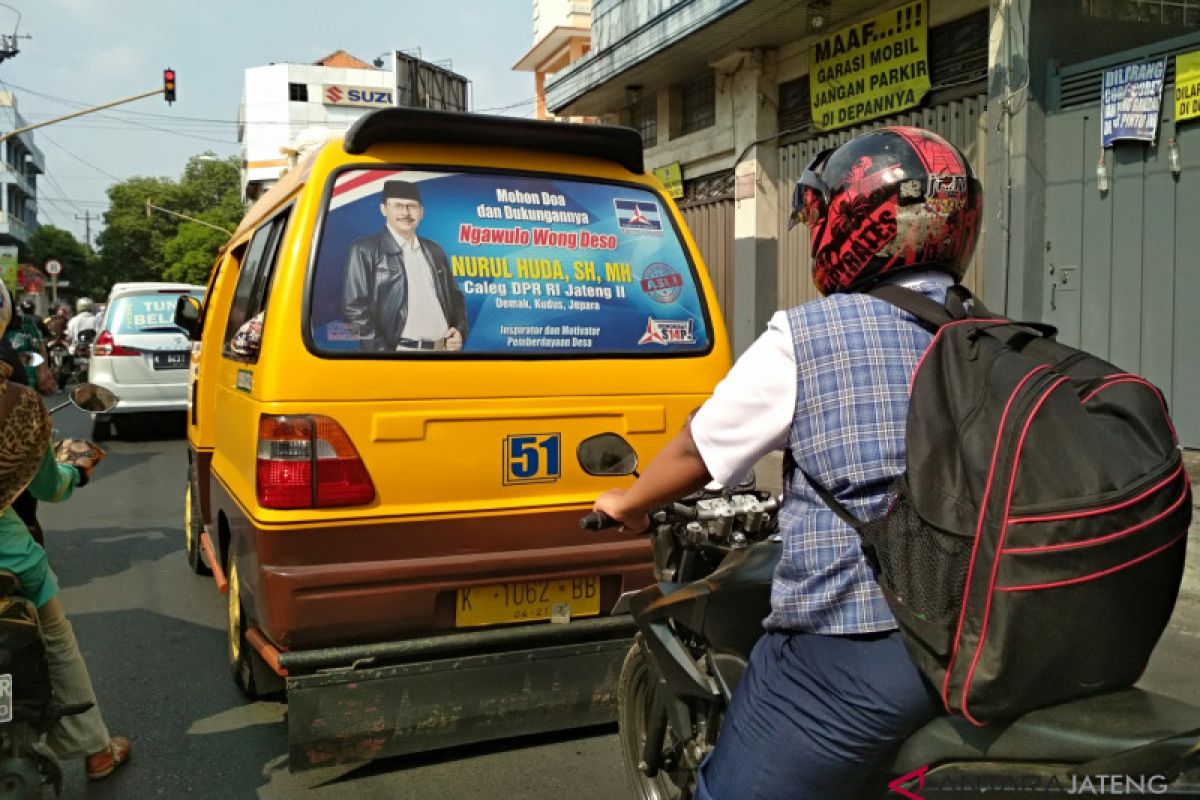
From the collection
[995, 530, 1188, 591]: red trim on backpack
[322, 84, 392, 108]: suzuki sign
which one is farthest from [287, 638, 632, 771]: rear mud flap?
[322, 84, 392, 108]: suzuki sign

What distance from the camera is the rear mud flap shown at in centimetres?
290

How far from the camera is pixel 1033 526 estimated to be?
126 centimetres

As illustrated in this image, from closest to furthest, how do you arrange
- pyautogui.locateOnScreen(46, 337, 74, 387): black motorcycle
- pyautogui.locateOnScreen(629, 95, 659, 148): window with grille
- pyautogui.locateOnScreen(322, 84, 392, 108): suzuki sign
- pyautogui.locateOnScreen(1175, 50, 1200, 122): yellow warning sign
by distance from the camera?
pyautogui.locateOnScreen(1175, 50, 1200, 122): yellow warning sign
pyautogui.locateOnScreen(629, 95, 659, 148): window with grille
pyautogui.locateOnScreen(46, 337, 74, 387): black motorcycle
pyautogui.locateOnScreen(322, 84, 392, 108): suzuki sign

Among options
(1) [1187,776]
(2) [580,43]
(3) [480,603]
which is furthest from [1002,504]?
(2) [580,43]

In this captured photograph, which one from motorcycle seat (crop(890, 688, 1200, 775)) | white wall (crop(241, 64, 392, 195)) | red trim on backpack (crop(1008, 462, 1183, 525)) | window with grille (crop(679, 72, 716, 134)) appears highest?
white wall (crop(241, 64, 392, 195))

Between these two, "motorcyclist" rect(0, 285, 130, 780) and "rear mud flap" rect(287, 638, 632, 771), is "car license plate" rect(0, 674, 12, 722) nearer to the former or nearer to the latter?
"motorcyclist" rect(0, 285, 130, 780)

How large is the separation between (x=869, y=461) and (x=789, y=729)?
1.54ft

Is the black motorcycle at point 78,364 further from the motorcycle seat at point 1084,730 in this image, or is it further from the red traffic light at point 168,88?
the motorcycle seat at point 1084,730

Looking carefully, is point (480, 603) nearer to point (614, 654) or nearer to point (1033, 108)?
point (614, 654)

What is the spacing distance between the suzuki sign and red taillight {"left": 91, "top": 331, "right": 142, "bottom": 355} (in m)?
58.2

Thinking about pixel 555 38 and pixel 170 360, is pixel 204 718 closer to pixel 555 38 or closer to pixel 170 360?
pixel 170 360

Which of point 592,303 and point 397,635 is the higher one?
point 592,303

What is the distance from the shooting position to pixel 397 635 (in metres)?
3.01

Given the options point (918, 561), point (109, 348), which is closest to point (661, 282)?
point (918, 561)
